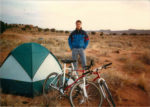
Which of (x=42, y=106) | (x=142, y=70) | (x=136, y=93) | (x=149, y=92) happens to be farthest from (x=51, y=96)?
(x=142, y=70)

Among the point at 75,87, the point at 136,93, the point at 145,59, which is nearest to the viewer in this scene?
the point at 75,87

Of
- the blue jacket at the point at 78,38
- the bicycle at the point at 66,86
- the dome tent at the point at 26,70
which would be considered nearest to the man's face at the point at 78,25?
the blue jacket at the point at 78,38

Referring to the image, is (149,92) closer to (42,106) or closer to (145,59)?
(42,106)

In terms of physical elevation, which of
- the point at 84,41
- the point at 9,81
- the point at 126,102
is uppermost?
the point at 84,41

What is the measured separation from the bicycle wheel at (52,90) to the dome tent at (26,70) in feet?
0.57

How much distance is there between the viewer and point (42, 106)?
→ 4039 millimetres

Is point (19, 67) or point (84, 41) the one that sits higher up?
point (84, 41)

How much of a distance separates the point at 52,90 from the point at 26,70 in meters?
0.92

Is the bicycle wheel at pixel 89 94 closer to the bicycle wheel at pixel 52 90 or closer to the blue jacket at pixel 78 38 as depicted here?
the bicycle wheel at pixel 52 90

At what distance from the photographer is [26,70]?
4.52 meters

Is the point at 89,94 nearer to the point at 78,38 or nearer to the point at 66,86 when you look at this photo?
the point at 66,86

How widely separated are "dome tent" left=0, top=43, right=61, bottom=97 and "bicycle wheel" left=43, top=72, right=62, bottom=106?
6.9 inches

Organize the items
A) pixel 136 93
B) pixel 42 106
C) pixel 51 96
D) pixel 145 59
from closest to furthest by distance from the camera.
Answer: pixel 42 106, pixel 51 96, pixel 136 93, pixel 145 59

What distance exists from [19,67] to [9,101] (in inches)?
38.7
